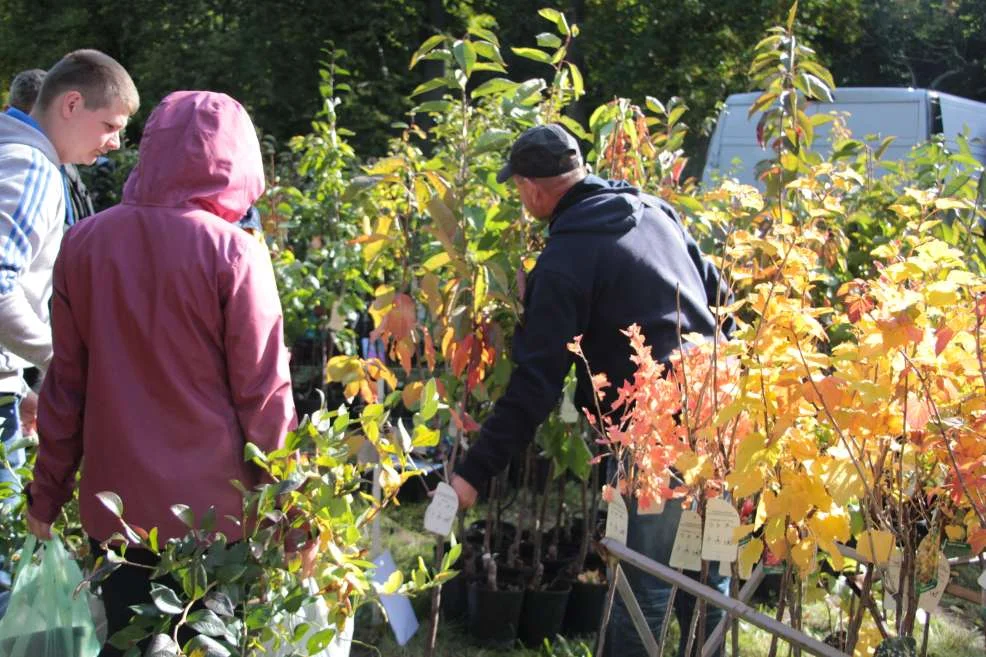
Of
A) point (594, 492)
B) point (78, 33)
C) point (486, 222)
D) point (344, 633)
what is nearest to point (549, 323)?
point (486, 222)

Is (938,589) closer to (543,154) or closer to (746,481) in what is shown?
(746,481)

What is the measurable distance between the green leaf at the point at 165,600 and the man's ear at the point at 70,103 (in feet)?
5.09

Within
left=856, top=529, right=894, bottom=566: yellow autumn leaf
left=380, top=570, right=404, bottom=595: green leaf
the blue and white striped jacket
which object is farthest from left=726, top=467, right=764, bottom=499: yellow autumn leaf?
the blue and white striped jacket

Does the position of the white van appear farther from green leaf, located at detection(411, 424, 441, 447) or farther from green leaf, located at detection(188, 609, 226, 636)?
green leaf, located at detection(188, 609, 226, 636)

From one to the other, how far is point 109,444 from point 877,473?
4.36 ft

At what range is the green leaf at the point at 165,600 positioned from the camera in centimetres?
153

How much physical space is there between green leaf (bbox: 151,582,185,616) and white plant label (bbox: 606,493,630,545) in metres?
0.72

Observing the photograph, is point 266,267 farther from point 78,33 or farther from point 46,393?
point 78,33

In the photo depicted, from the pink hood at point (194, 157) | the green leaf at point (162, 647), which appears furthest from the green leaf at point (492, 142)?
the green leaf at point (162, 647)

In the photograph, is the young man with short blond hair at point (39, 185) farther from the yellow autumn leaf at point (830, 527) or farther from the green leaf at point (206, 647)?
the yellow autumn leaf at point (830, 527)

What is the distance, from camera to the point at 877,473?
1.70 m

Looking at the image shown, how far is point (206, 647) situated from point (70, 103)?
165 centimetres

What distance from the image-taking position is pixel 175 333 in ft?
6.46

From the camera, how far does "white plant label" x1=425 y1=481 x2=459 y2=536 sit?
2446 mm
